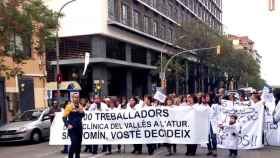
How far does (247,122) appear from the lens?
15.2 m

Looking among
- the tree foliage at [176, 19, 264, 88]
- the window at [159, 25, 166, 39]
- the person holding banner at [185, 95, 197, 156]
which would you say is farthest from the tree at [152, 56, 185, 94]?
the person holding banner at [185, 95, 197, 156]

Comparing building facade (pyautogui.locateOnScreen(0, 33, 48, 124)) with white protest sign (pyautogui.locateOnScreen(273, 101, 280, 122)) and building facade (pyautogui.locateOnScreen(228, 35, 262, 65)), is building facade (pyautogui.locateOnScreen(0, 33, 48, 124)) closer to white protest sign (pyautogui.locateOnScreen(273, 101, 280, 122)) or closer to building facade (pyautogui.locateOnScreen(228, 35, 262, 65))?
building facade (pyautogui.locateOnScreen(228, 35, 262, 65))

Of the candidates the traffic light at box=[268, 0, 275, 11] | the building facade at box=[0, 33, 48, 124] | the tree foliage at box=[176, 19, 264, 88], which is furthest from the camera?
the tree foliage at box=[176, 19, 264, 88]

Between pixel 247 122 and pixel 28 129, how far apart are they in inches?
338

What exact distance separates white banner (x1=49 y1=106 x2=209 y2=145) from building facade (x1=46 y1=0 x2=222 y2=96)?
29112 mm

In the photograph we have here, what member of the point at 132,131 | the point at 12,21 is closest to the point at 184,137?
the point at 132,131

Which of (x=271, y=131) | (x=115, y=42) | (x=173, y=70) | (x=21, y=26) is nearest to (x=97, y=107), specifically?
(x=271, y=131)

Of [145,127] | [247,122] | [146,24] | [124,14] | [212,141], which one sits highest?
[124,14]

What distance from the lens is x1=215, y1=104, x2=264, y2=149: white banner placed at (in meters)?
15.0

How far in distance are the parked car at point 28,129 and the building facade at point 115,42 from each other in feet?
77.3

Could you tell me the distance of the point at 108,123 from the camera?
51.2 ft

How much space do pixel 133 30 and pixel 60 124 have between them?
36.5m

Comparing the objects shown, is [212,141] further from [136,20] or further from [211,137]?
[136,20]

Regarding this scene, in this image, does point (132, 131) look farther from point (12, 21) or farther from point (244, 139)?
point (12, 21)
